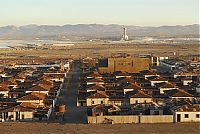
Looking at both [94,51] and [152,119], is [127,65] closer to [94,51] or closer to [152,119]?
[152,119]

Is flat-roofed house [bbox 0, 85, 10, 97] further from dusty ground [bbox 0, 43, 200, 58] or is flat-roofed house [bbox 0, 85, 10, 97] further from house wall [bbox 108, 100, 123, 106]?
dusty ground [bbox 0, 43, 200, 58]

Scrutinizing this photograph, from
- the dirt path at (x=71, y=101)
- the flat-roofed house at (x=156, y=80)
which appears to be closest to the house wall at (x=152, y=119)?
the dirt path at (x=71, y=101)

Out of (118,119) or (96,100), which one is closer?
(118,119)

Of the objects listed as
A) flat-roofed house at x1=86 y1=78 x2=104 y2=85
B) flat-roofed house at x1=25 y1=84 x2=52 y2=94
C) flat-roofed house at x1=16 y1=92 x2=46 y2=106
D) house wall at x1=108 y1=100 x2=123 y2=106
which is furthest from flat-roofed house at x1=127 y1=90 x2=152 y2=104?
flat-roofed house at x1=86 y1=78 x2=104 y2=85

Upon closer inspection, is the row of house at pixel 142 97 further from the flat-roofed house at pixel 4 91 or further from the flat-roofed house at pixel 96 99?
the flat-roofed house at pixel 4 91

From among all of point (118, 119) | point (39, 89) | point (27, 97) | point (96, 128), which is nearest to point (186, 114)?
point (118, 119)

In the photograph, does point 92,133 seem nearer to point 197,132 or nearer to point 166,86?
point 197,132

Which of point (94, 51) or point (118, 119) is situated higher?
point (118, 119)
